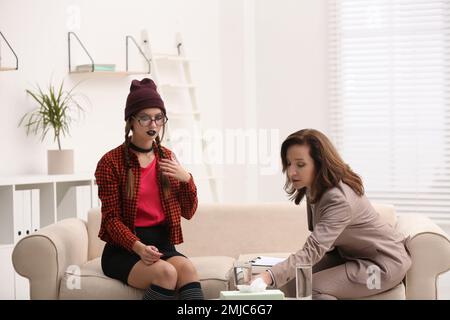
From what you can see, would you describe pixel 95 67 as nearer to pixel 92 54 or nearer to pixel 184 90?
pixel 92 54

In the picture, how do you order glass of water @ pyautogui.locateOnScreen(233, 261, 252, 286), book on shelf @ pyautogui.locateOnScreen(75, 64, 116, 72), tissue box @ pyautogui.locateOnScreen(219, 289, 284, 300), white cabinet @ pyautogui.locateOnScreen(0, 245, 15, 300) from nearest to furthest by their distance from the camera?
tissue box @ pyautogui.locateOnScreen(219, 289, 284, 300) → glass of water @ pyautogui.locateOnScreen(233, 261, 252, 286) → white cabinet @ pyautogui.locateOnScreen(0, 245, 15, 300) → book on shelf @ pyautogui.locateOnScreen(75, 64, 116, 72)

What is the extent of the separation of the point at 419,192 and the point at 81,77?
2795 millimetres

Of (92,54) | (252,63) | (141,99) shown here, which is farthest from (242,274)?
(252,63)

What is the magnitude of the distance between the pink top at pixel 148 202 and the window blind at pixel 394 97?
10.3 ft

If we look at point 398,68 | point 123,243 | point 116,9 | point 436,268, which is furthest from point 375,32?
point 123,243

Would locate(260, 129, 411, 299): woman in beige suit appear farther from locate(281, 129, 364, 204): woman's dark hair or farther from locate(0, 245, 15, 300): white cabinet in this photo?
locate(0, 245, 15, 300): white cabinet

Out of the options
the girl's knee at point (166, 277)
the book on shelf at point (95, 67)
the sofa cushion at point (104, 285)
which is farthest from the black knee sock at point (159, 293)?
the book on shelf at point (95, 67)

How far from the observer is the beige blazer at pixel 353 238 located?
294 centimetres

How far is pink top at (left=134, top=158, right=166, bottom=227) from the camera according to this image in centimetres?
328

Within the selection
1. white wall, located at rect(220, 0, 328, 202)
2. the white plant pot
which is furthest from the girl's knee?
white wall, located at rect(220, 0, 328, 202)

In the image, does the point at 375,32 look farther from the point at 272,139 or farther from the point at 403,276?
the point at 403,276

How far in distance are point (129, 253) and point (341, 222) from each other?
3.01ft

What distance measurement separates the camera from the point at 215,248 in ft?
12.9

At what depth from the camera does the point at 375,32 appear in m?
6.07
